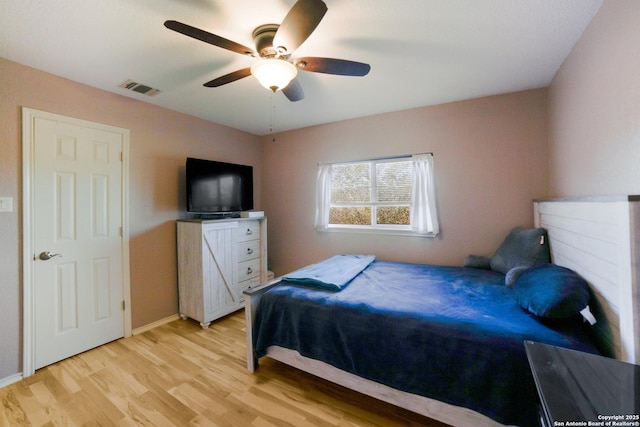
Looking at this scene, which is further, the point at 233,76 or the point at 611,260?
the point at 233,76

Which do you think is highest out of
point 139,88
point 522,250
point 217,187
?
point 139,88

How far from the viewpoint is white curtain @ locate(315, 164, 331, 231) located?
3.59 metres

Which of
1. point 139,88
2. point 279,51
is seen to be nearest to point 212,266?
point 139,88

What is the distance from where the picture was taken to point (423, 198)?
2.96 m

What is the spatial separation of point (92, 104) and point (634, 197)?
12.5 feet

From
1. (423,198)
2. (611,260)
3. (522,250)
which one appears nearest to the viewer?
Answer: (611,260)

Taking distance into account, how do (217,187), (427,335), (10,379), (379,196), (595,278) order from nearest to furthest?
(595,278)
(427,335)
(10,379)
(217,187)
(379,196)

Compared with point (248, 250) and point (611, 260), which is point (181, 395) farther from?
point (611, 260)

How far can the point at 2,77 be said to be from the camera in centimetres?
187

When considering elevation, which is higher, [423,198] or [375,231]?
[423,198]

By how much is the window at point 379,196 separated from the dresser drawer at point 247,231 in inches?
35.0

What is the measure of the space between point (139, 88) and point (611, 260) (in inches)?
144

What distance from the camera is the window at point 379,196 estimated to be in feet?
9.68

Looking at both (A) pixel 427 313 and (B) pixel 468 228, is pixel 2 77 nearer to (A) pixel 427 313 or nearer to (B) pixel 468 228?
(A) pixel 427 313
